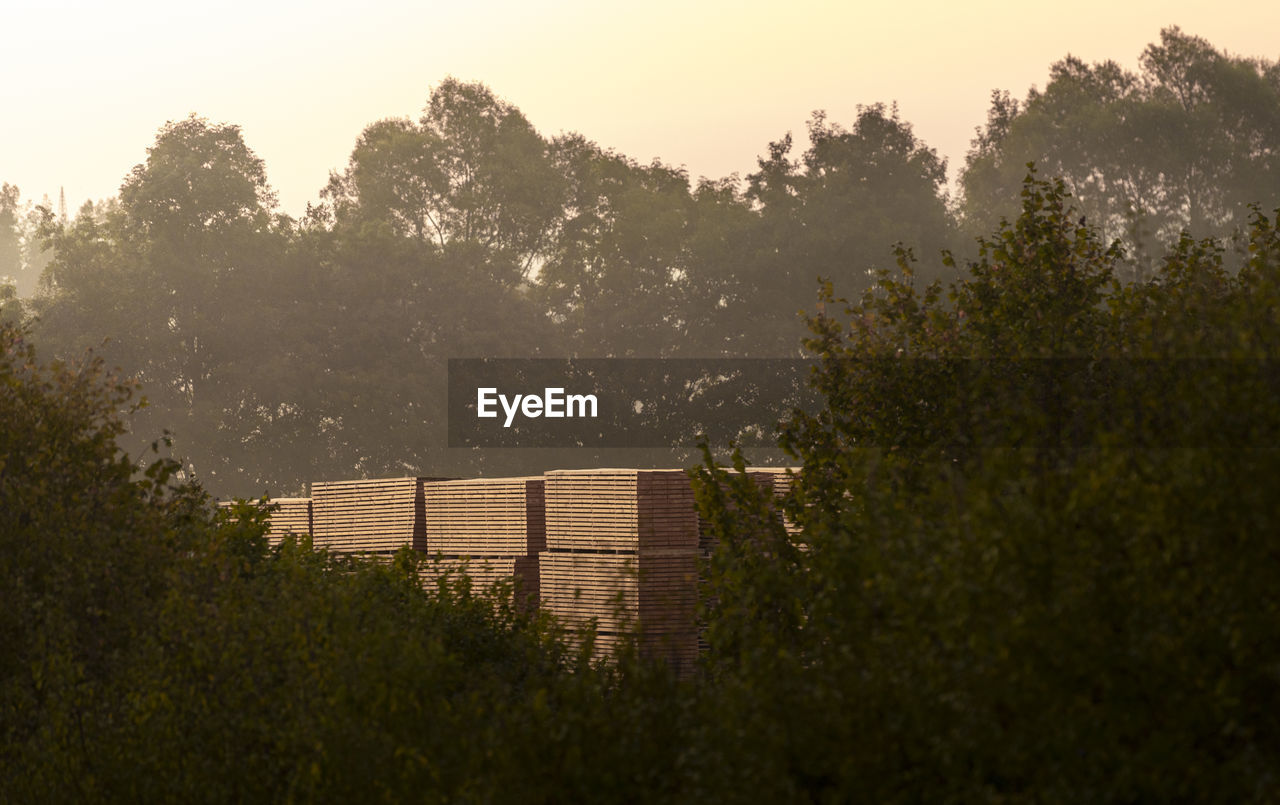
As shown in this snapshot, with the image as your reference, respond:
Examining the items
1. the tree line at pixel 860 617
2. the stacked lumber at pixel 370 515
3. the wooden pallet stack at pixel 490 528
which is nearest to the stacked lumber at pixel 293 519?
the stacked lumber at pixel 370 515

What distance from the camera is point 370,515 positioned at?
73.6 ft

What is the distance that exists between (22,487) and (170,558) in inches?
55.1

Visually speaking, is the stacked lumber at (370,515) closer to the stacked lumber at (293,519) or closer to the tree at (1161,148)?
the stacked lumber at (293,519)

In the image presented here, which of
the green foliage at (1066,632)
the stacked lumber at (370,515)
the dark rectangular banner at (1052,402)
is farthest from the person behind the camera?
the stacked lumber at (370,515)

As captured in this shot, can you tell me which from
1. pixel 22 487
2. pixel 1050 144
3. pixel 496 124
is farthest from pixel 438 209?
pixel 22 487

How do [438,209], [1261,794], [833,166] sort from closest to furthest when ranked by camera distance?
[1261,794]
[833,166]
[438,209]

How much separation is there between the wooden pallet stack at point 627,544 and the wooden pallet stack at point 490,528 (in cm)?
86

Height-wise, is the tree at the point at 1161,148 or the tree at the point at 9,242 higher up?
the tree at the point at 9,242

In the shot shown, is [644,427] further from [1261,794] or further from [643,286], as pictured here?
[1261,794]

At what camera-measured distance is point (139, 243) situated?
177 feet

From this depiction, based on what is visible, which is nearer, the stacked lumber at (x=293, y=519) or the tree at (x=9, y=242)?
the stacked lumber at (x=293, y=519)

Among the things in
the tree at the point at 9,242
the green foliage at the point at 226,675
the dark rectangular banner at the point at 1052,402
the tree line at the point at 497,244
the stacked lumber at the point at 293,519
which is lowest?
the green foliage at the point at 226,675

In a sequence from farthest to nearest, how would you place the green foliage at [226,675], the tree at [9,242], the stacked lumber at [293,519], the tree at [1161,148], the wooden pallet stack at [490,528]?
1. the tree at [9,242]
2. the tree at [1161,148]
3. the stacked lumber at [293,519]
4. the wooden pallet stack at [490,528]
5. the green foliage at [226,675]

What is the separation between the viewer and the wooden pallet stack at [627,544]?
16984mm
